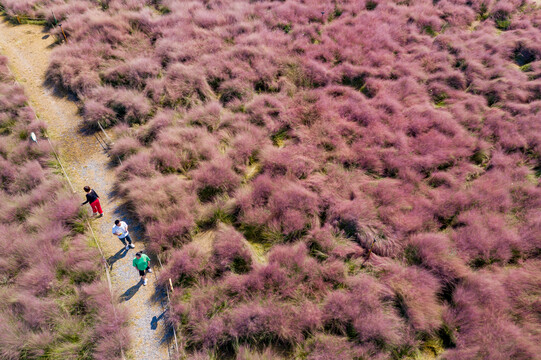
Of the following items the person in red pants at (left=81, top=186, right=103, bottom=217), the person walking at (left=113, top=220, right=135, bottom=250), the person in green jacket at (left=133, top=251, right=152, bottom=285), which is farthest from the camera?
the person in red pants at (left=81, top=186, right=103, bottom=217)

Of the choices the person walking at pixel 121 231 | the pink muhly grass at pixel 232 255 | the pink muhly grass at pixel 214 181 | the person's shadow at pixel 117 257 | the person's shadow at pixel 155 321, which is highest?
the pink muhly grass at pixel 214 181

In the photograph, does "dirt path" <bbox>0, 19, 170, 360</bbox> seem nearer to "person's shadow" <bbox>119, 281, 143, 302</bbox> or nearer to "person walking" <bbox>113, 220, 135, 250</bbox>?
"person's shadow" <bbox>119, 281, 143, 302</bbox>

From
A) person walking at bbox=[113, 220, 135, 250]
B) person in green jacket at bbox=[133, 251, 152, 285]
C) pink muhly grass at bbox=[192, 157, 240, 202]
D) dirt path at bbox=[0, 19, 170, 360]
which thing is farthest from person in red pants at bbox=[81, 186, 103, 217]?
pink muhly grass at bbox=[192, 157, 240, 202]

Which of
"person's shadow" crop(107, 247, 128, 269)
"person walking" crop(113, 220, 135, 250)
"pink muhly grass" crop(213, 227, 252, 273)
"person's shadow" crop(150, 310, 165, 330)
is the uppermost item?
"person walking" crop(113, 220, 135, 250)

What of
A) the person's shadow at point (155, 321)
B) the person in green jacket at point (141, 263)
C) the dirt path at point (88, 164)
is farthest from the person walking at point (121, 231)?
the person's shadow at point (155, 321)

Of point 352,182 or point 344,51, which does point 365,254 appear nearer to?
point 352,182

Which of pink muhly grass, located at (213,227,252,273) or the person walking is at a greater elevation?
the person walking

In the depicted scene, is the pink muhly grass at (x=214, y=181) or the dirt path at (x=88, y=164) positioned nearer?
the dirt path at (x=88, y=164)

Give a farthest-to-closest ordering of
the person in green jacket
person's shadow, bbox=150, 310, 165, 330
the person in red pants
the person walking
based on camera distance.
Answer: the person in red pants, the person walking, the person in green jacket, person's shadow, bbox=150, 310, 165, 330

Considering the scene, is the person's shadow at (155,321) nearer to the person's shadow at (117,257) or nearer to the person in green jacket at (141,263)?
the person in green jacket at (141,263)
